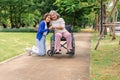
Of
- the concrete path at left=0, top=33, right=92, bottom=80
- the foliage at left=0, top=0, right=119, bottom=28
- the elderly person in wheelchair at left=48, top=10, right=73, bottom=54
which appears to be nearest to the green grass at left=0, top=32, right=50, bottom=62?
the concrete path at left=0, top=33, right=92, bottom=80

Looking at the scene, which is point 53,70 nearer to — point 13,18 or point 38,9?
point 38,9

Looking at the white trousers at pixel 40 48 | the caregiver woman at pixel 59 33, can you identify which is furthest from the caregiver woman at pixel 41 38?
the caregiver woman at pixel 59 33

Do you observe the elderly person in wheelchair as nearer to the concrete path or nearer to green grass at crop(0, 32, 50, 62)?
the concrete path

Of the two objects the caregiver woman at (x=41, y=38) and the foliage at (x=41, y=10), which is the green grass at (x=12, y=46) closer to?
the caregiver woman at (x=41, y=38)

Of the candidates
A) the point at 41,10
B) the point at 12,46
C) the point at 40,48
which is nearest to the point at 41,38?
the point at 40,48

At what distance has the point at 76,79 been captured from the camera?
6703 mm

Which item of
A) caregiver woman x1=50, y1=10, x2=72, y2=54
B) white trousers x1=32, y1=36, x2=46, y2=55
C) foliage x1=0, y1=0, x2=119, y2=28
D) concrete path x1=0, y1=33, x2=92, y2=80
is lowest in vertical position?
concrete path x1=0, y1=33, x2=92, y2=80

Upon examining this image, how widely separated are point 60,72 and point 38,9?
105 feet

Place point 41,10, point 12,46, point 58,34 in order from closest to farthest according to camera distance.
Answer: point 58,34
point 12,46
point 41,10

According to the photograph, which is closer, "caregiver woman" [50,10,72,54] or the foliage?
"caregiver woman" [50,10,72,54]

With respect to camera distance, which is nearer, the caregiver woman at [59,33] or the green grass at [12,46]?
the caregiver woman at [59,33]

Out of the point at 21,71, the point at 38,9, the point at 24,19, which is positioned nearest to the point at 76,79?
the point at 21,71

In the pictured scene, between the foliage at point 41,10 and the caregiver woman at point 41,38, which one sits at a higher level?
the foliage at point 41,10

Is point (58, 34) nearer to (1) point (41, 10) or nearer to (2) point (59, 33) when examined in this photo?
(2) point (59, 33)
